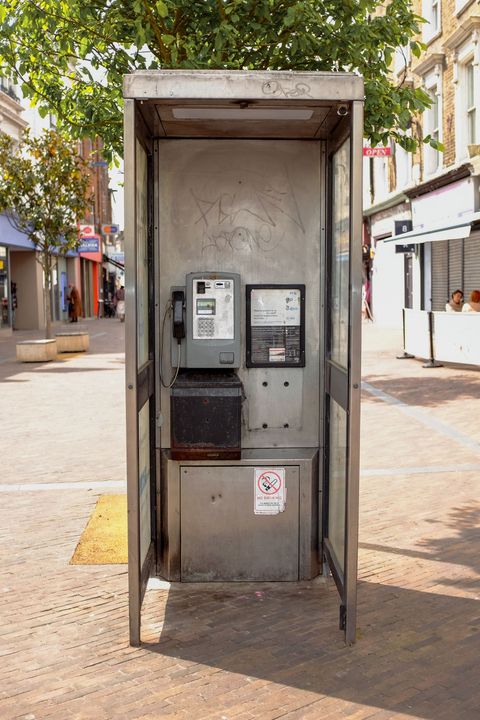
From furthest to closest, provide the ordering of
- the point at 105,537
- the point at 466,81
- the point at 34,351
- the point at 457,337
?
the point at 466,81
the point at 34,351
the point at 457,337
the point at 105,537

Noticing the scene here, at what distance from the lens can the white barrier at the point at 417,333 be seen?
1735 centimetres

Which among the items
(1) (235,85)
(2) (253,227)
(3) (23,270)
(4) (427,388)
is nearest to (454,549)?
(2) (253,227)

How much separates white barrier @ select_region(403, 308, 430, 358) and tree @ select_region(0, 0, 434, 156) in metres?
11.4

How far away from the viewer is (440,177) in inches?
990

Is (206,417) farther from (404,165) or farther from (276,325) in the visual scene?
(404,165)

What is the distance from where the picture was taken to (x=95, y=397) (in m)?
13.5

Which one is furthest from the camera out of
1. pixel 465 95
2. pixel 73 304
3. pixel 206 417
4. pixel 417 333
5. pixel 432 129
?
pixel 73 304

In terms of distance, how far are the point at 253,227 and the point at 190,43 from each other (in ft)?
4.13

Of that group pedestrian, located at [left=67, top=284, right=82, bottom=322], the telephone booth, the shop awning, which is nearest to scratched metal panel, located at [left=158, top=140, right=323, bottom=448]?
the telephone booth

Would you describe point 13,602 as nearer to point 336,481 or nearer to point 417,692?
point 336,481

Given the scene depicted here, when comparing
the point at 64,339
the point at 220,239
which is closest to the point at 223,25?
the point at 220,239

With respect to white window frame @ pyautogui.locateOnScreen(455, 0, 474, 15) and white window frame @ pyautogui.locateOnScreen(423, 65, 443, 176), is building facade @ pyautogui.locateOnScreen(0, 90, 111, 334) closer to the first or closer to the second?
white window frame @ pyautogui.locateOnScreen(423, 65, 443, 176)

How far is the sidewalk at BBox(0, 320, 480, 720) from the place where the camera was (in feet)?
12.2

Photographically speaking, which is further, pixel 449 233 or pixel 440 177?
pixel 440 177
